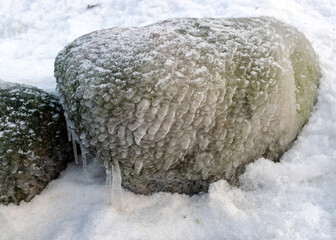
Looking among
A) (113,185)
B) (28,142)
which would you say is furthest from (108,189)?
(28,142)

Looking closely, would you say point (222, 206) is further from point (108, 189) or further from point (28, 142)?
point (28, 142)

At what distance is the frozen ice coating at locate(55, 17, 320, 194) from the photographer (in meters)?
1.41

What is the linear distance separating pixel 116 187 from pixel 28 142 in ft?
1.58

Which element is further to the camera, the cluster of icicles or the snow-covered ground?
the cluster of icicles

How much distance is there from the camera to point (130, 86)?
1.39m

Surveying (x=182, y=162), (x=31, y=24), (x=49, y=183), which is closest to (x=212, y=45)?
(x=182, y=162)

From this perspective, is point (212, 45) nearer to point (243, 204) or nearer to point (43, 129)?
point (243, 204)

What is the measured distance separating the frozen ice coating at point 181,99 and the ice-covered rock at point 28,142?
0.18m

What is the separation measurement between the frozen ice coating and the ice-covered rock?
181 millimetres

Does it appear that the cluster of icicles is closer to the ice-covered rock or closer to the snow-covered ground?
the snow-covered ground

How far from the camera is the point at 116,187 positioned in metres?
1.57

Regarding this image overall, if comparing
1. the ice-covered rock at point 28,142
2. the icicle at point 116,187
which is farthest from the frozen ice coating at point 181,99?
the ice-covered rock at point 28,142

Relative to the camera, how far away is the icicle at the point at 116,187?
1.56 metres

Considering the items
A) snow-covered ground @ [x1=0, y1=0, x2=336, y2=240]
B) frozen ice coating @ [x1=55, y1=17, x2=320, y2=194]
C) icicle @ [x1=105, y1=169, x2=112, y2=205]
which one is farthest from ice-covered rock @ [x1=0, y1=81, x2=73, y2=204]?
icicle @ [x1=105, y1=169, x2=112, y2=205]
